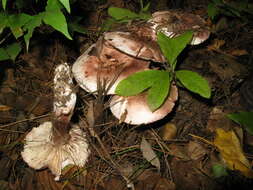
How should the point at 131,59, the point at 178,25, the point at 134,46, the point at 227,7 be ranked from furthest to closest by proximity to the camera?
the point at 227,7 → the point at 178,25 → the point at 131,59 → the point at 134,46

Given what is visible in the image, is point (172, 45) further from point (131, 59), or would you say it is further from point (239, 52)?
point (239, 52)

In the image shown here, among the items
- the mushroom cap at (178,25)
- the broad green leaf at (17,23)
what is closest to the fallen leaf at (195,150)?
the mushroom cap at (178,25)

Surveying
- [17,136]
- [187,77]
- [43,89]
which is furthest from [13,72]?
[187,77]

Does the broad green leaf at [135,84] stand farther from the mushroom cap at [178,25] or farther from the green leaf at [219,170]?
the green leaf at [219,170]

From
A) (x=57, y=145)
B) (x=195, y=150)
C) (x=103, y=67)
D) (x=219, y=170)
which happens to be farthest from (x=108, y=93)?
(x=219, y=170)

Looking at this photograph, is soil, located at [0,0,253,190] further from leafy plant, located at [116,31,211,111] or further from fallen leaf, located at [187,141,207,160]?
leafy plant, located at [116,31,211,111]

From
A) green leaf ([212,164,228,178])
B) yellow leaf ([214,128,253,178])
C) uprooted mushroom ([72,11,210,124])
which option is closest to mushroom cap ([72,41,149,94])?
uprooted mushroom ([72,11,210,124])
